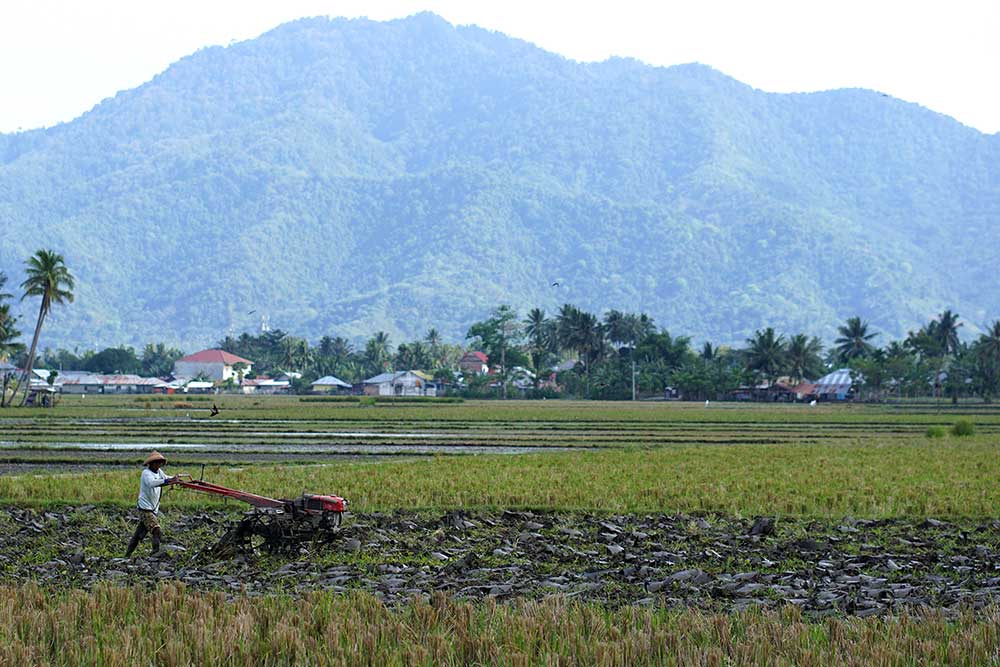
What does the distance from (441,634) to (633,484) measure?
14.1 m

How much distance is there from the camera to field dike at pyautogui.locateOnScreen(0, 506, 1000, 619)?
13.3 metres

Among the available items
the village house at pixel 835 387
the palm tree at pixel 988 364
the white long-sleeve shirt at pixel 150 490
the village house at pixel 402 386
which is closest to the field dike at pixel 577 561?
the white long-sleeve shirt at pixel 150 490

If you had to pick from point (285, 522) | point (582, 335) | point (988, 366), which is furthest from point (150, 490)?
point (582, 335)

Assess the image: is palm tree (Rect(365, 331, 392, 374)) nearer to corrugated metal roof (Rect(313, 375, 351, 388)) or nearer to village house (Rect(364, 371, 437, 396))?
corrugated metal roof (Rect(313, 375, 351, 388))

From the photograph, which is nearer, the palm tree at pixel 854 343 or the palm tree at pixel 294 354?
the palm tree at pixel 854 343

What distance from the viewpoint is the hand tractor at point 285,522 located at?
1574 centimetres

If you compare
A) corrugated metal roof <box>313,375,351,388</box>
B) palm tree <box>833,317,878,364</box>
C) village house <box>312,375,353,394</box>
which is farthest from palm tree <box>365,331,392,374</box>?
palm tree <box>833,317,878,364</box>

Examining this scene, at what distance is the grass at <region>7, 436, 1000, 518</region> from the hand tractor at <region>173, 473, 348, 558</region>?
4809 mm

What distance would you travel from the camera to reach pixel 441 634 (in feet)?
35.5

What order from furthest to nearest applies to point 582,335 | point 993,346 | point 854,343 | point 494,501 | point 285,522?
point 582,335, point 854,343, point 993,346, point 494,501, point 285,522

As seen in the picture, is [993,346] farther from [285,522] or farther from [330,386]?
[285,522]

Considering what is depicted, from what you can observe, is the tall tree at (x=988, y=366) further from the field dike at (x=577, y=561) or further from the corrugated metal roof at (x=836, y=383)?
the field dike at (x=577, y=561)

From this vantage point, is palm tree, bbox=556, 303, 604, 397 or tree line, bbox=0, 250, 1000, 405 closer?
tree line, bbox=0, 250, 1000, 405

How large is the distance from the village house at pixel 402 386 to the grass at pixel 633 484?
407 ft
